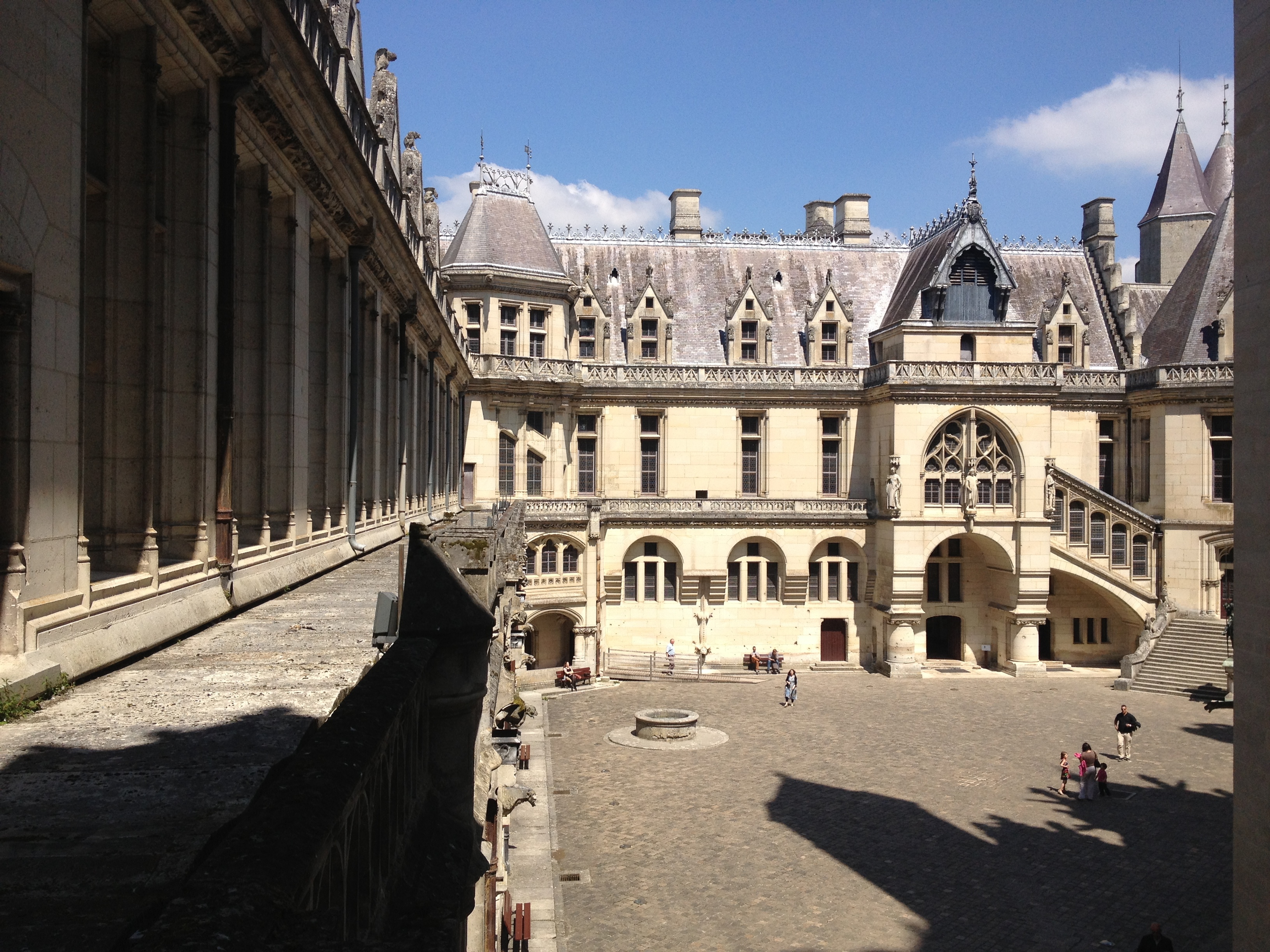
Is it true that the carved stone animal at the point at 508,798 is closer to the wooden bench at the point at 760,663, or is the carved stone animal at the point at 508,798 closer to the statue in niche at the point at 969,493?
the wooden bench at the point at 760,663

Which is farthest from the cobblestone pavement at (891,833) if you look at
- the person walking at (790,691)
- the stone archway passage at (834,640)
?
the stone archway passage at (834,640)

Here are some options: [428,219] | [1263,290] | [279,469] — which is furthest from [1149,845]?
[428,219]

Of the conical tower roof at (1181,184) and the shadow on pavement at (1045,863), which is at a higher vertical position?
the conical tower roof at (1181,184)

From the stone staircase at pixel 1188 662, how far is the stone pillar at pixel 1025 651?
176 inches

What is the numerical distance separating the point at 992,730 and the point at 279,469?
2860cm

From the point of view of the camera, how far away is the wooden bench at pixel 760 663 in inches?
1796

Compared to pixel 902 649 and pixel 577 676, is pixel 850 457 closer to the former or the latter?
pixel 902 649

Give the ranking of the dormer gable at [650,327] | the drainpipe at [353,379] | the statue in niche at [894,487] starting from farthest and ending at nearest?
the dormer gable at [650,327] → the statue in niche at [894,487] → the drainpipe at [353,379]

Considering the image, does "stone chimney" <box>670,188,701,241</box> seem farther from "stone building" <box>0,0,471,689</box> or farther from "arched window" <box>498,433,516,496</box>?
"stone building" <box>0,0,471,689</box>

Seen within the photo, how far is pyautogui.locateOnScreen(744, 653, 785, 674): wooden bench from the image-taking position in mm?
45625

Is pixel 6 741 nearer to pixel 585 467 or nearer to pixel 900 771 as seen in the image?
pixel 900 771

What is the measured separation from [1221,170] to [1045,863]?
5080cm

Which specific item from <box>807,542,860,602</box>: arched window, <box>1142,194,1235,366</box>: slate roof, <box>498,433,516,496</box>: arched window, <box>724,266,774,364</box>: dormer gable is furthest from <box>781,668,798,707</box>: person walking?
<box>1142,194,1235,366</box>: slate roof

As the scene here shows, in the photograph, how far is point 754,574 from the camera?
4769 centimetres
